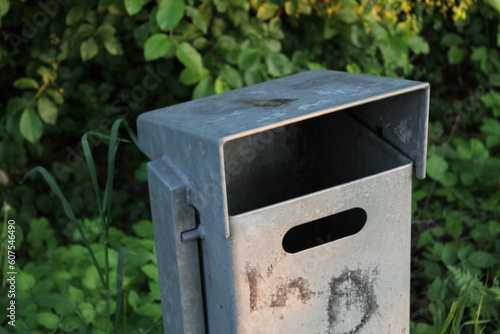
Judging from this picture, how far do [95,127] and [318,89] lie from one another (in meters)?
2.28

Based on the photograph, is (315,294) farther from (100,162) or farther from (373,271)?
(100,162)

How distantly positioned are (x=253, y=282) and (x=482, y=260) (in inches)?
59.3

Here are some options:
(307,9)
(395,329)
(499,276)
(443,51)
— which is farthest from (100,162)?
(395,329)

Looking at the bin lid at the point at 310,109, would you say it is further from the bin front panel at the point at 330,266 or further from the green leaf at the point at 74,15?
the green leaf at the point at 74,15

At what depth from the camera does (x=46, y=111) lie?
3.38m

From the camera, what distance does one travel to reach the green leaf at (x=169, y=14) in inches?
111

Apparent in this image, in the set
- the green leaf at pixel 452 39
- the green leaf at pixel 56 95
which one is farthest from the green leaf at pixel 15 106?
the green leaf at pixel 452 39

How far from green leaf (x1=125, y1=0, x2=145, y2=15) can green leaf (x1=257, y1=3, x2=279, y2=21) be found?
2.21 feet

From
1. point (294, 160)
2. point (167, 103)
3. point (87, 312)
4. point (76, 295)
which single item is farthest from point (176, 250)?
point (167, 103)

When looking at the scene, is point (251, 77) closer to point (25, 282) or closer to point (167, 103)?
point (167, 103)

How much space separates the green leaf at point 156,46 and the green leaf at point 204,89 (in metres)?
0.26

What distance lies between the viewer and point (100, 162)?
4488 millimetres

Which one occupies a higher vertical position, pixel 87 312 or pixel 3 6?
pixel 3 6

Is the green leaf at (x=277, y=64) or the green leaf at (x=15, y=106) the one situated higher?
the green leaf at (x=277, y=64)
